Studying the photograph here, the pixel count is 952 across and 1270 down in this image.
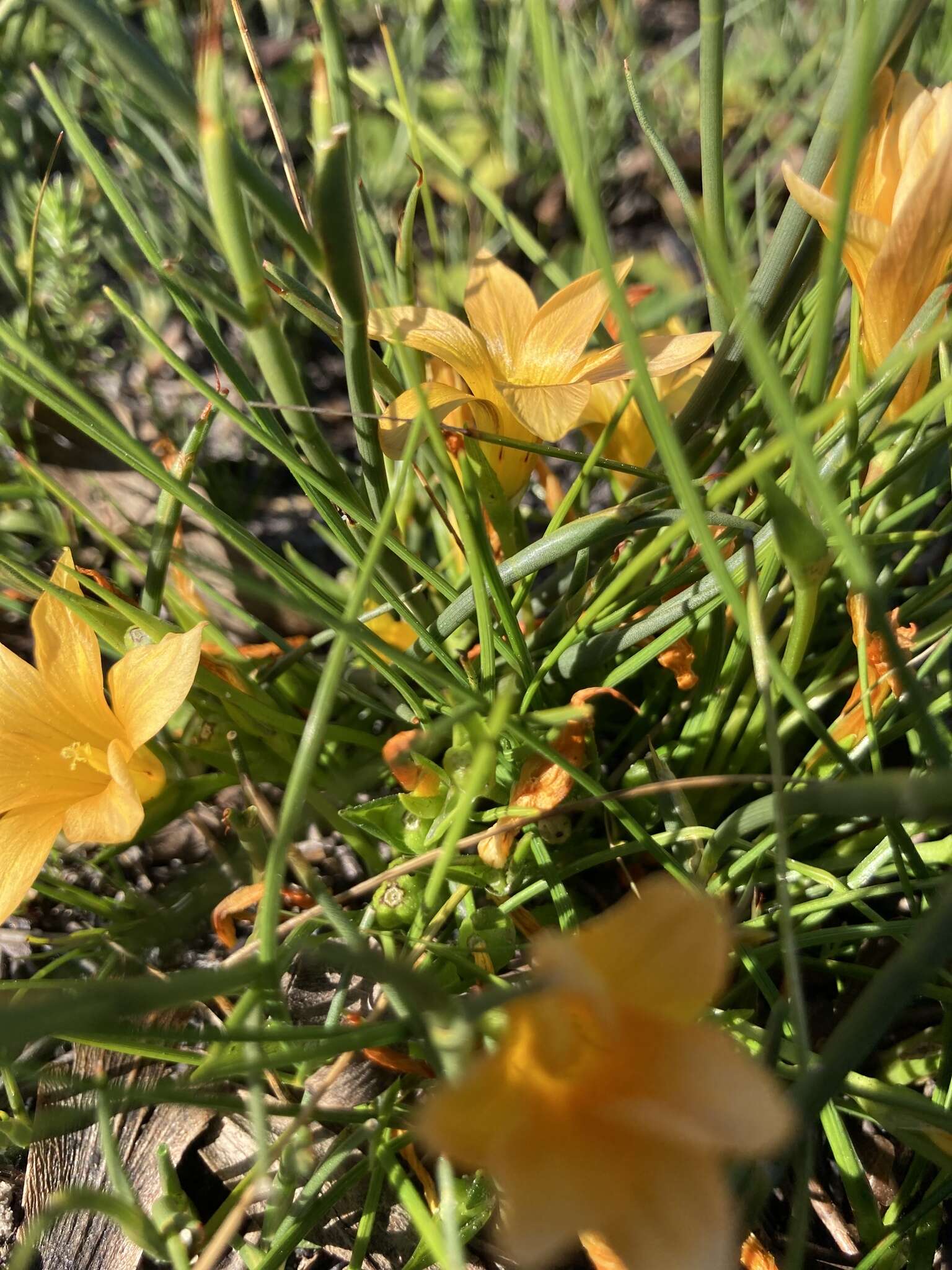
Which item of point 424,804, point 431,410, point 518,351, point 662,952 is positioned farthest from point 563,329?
point 662,952

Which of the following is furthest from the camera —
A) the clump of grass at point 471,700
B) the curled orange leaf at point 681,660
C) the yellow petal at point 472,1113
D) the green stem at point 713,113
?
the curled orange leaf at point 681,660

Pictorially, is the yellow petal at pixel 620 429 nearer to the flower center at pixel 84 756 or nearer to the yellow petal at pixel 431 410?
the yellow petal at pixel 431 410

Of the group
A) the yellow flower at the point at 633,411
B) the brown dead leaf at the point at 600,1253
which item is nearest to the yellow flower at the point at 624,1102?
the brown dead leaf at the point at 600,1253

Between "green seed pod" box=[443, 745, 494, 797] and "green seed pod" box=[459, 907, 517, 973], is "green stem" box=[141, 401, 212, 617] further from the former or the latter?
"green seed pod" box=[459, 907, 517, 973]

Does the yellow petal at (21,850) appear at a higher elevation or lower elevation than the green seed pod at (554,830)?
higher

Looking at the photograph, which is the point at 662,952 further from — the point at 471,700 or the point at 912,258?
the point at 912,258

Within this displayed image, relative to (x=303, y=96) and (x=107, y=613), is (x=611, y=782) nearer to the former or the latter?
(x=107, y=613)

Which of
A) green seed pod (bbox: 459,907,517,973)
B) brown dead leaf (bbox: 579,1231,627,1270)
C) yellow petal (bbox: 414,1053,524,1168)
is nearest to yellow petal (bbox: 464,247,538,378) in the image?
green seed pod (bbox: 459,907,517,973)

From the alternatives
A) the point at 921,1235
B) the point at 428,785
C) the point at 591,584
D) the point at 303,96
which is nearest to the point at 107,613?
the point at 428,785

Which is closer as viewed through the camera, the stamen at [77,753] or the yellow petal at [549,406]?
the yellow petal at [549,406]
